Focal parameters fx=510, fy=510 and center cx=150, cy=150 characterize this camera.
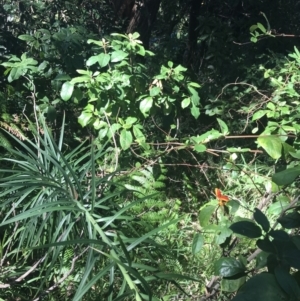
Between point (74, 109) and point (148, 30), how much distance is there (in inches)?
59.9

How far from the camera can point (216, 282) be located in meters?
2.01

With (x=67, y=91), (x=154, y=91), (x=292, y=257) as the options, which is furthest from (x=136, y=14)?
(x=292, y=257)

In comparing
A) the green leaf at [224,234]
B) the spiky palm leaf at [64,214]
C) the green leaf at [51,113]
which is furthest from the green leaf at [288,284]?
the green leaf at [51,113]

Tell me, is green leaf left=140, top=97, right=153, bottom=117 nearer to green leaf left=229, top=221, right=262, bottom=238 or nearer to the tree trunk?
the tree trunk

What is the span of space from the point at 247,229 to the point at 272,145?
1.28 metres

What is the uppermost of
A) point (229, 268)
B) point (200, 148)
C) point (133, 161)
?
point (229, 268)

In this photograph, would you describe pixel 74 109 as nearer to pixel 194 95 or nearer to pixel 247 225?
pixel 194 95

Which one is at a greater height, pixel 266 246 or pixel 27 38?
pixel 266 246

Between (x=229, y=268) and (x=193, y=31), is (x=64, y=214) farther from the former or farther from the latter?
(x=193, y=31)

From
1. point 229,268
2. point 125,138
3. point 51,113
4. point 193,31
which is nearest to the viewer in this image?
point 229,268

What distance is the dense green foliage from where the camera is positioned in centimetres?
172

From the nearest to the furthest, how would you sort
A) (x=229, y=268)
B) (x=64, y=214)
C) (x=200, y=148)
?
(x=229, y=268)
(x=64, y=214)
(x=200, y=148)

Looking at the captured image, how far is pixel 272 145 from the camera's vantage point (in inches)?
89.1

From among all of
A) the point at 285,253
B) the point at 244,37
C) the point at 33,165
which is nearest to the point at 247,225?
the point at 285,253
